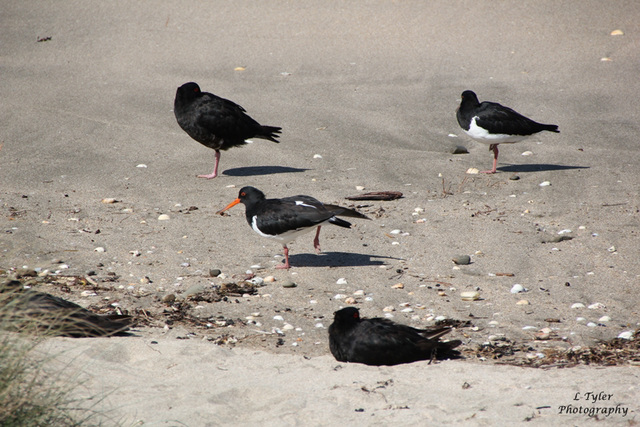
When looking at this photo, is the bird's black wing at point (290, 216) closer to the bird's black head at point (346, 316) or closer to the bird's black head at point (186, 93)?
the bird's black head at point (346, 316)

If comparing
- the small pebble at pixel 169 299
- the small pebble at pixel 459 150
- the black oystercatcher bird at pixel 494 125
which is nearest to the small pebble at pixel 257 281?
the small pebble at pixel 169 299

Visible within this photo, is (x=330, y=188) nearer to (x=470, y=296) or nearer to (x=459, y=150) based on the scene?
(x=459, y=150)

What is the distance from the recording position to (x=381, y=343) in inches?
185

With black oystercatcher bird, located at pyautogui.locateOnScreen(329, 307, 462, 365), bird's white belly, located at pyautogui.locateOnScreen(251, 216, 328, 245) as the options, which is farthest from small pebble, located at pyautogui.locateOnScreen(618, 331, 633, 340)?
bird's white belly, located at pyautogui.locateOnScreen(251, 216, 328, 245)

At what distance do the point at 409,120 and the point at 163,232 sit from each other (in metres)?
5.39

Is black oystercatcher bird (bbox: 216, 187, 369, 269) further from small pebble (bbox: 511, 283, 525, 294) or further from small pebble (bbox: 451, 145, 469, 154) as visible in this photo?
small pebble (bbox: 451, 145, 469, 154)

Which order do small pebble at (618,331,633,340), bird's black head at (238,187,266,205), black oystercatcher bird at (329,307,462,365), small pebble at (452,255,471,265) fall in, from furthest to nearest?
bird's black head at (238,187,266,205)
small pebble at (452,255,471,265)
small pebble at (618,331,633,340)
black oystercatcher bird at (329,307,462,365)

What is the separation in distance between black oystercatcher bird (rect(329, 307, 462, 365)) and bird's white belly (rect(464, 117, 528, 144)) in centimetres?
511

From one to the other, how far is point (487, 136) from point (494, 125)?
18 centimetres

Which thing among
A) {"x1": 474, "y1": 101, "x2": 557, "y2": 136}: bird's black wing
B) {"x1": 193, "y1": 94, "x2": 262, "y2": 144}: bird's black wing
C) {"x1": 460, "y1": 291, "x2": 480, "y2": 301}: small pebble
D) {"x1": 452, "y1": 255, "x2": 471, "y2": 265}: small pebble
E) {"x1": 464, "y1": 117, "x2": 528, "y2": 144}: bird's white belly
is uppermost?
{"x1": 474, "y1": 101, "x2": 557, "y2": 136}: bird's black wing

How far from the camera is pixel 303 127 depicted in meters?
10.8

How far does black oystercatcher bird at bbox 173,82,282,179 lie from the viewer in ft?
30.7

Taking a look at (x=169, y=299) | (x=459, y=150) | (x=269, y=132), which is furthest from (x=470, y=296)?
(x=269, y=132)

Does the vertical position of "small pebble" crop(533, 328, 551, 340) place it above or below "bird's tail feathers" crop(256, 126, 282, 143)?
below
